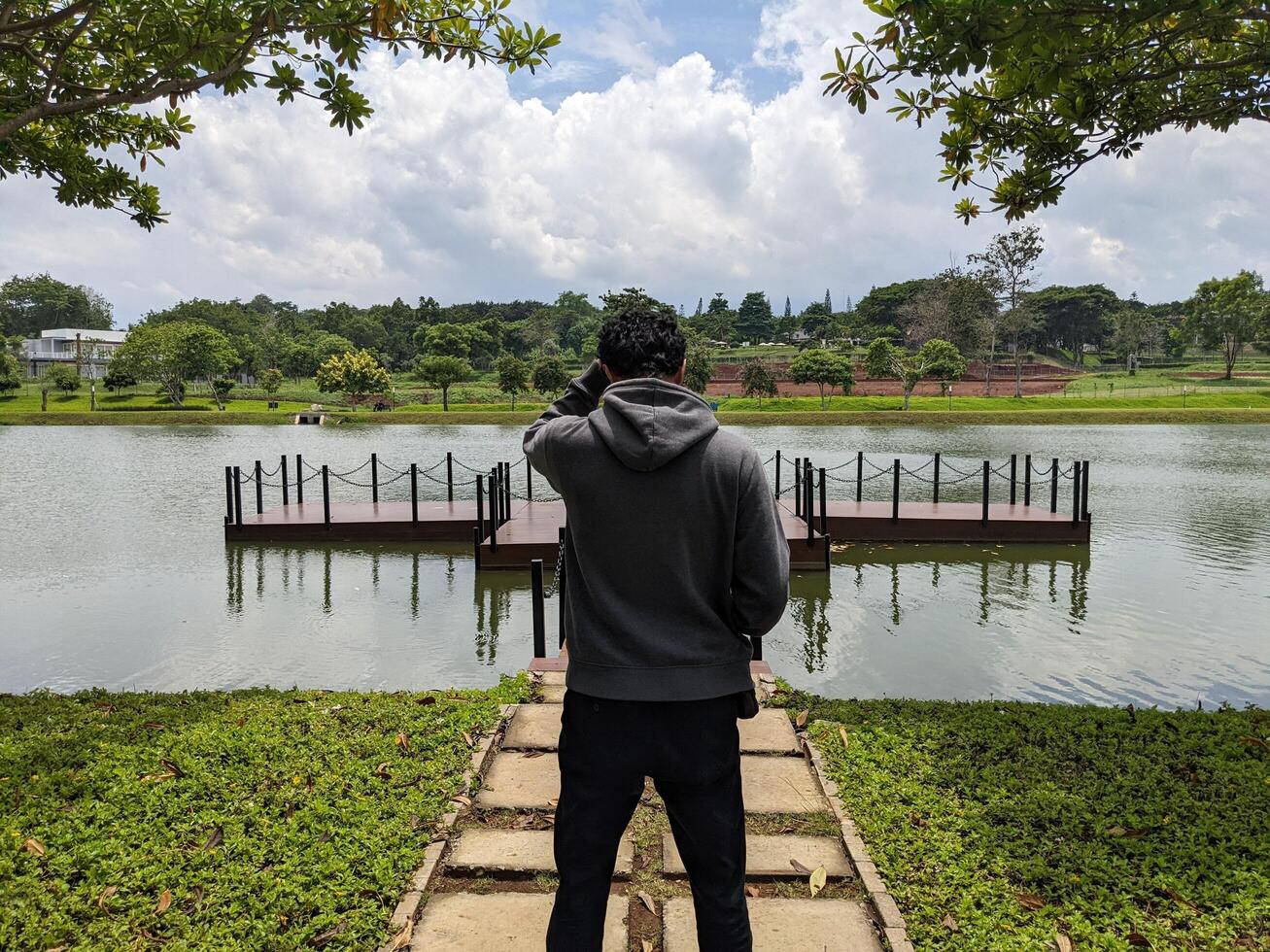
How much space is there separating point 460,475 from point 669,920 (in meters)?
16.0

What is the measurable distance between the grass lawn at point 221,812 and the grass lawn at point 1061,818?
187 cm

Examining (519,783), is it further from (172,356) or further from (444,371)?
(172,356)

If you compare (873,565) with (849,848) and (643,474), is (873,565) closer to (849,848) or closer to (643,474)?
(849,848)

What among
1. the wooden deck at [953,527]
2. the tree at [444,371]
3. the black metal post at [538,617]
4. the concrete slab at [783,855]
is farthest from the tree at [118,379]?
the concrete slab at [783,855]

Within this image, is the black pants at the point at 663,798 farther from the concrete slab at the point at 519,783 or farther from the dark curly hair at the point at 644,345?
the concrete slab at the point at 519,783

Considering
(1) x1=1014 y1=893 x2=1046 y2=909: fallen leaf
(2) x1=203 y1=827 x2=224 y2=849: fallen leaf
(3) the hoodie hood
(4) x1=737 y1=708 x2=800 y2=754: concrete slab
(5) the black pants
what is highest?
(3) the hoodie hood

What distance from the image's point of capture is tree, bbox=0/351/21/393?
154ft

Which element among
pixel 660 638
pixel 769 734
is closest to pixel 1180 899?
pixel 769 734

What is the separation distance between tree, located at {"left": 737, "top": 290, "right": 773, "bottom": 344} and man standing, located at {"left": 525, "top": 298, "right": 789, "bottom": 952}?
267 feet

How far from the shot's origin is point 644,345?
6.61 feet

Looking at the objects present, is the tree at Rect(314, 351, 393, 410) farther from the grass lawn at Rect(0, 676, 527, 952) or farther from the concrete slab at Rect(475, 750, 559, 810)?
the concrete slab at Rect(475, 750, 559, 810)

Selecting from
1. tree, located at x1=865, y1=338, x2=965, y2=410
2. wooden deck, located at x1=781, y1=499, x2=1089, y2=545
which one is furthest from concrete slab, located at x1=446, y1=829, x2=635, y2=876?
tree, located at x1=865, y1=338, x2=965, y2=410

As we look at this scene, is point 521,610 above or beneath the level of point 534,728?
beneath

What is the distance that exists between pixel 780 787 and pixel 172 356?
48.1 m
